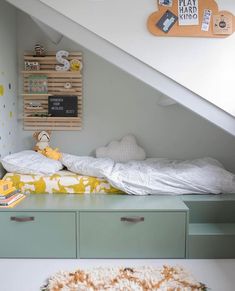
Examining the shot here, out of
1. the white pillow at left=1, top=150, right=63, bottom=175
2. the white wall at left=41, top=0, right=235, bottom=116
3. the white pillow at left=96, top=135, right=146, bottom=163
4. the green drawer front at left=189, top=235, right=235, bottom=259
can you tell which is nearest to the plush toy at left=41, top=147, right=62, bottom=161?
the white pillow at left=1, top=150, right=63, bottom=175

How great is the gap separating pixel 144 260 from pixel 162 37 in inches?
60.7

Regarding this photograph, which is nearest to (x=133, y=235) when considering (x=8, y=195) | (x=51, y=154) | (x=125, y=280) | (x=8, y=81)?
(x=125, y=280)

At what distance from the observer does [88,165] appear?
285 centimetres

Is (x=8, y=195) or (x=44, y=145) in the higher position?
(x=44, y=145)

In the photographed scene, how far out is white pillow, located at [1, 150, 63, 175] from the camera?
9.04 ft

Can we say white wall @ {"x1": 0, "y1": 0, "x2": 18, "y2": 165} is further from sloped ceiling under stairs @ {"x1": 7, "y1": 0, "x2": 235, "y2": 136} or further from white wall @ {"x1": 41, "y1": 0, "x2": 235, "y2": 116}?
white wall @ {"x1": 41, "y1": 0, "x2": 235, "y2": 116}

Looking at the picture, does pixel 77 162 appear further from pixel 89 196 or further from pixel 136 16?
pixel 136 16

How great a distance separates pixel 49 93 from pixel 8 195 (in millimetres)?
1196

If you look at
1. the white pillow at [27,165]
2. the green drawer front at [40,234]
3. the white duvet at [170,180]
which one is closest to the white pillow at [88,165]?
the white duvet at [170,180]

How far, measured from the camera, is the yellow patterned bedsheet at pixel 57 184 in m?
2.72

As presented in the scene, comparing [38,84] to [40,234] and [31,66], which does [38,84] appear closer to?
[31,66]

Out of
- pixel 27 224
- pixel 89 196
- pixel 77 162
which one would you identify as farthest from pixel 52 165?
pixel 27 224

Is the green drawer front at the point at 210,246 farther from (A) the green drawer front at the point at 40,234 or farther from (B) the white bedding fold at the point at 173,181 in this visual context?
(A) the green drawer front at the point at 40,234

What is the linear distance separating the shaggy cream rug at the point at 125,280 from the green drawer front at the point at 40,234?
0.26 m
